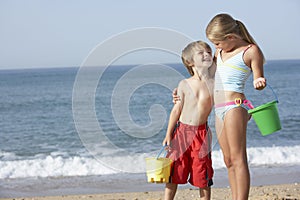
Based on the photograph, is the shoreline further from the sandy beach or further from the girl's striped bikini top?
the girl's striped bikini top

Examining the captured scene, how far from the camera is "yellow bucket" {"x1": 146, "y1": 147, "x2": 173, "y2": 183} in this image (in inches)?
167

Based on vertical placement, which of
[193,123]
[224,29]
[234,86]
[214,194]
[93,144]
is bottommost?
[93,144]

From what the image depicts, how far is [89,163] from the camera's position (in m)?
9.63

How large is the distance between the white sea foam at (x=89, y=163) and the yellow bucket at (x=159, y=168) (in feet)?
12.8

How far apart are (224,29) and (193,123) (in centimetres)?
89

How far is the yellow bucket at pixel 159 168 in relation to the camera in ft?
13.9

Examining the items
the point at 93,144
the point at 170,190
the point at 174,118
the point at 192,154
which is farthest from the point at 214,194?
the point at 93,144

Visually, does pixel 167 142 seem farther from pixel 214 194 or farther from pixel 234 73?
pixel 214 194

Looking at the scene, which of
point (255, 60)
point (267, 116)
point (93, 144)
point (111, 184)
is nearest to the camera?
point (255, 60)

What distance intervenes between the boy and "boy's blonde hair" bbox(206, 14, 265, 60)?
39 cm

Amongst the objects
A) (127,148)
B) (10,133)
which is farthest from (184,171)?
(10,133)

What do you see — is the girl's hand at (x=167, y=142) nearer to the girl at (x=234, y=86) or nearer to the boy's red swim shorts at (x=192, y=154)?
the boy's red swim shorts at (x=192, y=154)

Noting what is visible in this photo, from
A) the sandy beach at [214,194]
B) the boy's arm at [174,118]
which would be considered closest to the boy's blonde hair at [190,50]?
the boy's arm at [174,118]

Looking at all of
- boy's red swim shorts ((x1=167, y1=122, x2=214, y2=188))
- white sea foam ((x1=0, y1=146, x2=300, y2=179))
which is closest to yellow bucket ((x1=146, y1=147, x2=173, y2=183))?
boy's red swim shorts ((x1=167, y1=122, x2=214, y2=188))
